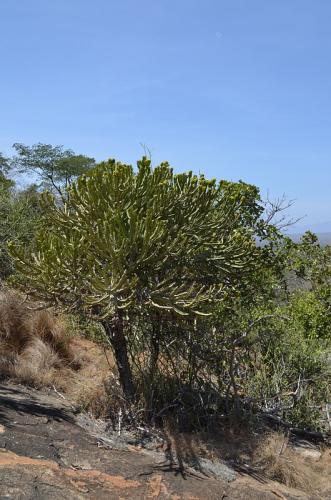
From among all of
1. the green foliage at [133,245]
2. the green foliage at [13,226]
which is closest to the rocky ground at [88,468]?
the green foliage at [133,245]

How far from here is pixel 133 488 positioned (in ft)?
16.2

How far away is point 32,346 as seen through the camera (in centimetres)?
826

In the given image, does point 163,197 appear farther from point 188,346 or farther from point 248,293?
point 248,293

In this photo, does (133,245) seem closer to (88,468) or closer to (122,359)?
(122,359)

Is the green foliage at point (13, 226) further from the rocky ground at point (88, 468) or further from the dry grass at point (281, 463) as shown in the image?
the dry grass at point (281, 463)

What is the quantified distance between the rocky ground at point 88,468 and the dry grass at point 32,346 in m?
Answer: 0.94

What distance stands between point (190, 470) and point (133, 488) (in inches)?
34.5

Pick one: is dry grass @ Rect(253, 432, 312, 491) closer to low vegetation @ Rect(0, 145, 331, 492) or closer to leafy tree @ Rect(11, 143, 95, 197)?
low vegetation @ Rect(0, 145, 331, 492)

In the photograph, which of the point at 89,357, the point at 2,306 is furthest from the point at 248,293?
the point at 2,306

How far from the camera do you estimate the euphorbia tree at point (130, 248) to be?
216 inches

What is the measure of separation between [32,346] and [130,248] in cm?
362

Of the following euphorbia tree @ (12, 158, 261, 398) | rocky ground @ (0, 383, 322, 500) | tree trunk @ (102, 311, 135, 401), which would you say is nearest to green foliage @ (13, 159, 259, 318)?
euphorbia tree @ (12, 158, 261, 398)

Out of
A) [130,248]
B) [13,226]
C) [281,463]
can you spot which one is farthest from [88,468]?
[13,226]

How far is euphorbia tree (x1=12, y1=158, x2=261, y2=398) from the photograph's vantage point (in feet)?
18.0
